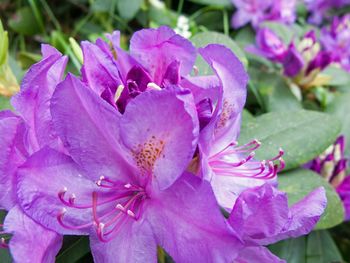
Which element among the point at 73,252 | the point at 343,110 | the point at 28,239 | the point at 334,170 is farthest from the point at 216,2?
the point at 28,239

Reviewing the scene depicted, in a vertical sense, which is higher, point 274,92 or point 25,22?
point 274,92

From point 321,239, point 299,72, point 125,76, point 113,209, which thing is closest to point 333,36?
point 299,72

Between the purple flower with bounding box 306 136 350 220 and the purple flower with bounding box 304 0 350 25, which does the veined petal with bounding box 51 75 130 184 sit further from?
the purple flower with bounding box 304 0 350 25

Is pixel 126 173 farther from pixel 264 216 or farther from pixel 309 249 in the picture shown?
pixel 309 249

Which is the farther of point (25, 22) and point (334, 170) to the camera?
point (25, 22)

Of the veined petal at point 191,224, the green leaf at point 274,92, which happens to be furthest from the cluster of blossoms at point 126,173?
the green leaf at point 274,92

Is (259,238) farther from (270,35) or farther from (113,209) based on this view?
(270,35)
